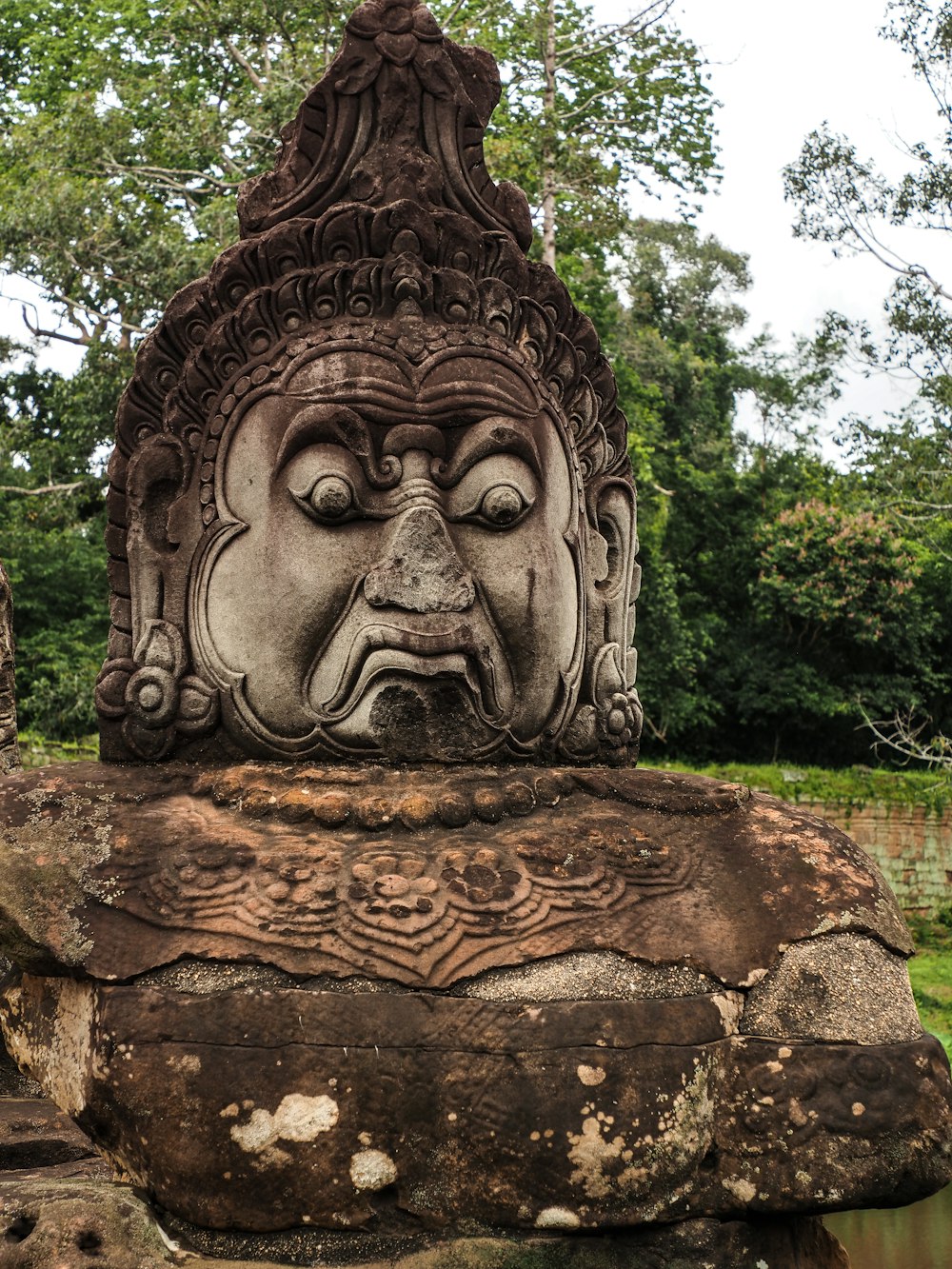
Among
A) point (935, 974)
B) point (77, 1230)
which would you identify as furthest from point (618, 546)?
point (935, 974)

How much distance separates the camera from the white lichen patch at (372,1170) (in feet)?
8.00

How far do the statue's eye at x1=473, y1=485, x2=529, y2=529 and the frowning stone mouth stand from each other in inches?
12.0

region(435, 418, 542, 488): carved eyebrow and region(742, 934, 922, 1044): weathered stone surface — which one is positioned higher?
region(435, 418, 542, 488): carved eyebrow

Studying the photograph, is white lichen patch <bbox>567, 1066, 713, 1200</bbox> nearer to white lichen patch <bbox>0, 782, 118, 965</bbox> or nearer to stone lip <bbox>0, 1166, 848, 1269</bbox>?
stone lip <bbox>0, 1166, 848, 1269</bbox>

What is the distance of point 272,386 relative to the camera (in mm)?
3307

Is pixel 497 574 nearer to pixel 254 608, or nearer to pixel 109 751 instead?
pixel 254 608

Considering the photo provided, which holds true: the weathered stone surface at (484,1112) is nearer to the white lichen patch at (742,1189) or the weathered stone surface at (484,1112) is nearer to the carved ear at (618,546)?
the white lichen patch at (742,1189)

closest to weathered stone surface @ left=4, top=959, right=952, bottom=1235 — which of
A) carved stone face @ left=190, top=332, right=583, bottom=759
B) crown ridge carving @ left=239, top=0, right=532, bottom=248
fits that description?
carved stone face @ left=190, top=332, right=583, bottom=759

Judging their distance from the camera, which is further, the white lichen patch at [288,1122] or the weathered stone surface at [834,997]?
the weathered stone surface at [834,997]

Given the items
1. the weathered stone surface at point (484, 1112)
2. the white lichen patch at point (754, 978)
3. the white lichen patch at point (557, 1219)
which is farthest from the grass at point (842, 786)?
the white lichen patch at point (557, 1219)

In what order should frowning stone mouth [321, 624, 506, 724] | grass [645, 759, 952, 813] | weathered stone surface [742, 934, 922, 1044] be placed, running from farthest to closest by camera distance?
grass [645, 759, 952, 813]
frowning stone mouth [321, 624, 506, 724]
weathered stone surface [742, 934, 922, 1044]

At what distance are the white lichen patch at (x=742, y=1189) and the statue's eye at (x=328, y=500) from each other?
1724 millimetres

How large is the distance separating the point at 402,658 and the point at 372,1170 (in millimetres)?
1153

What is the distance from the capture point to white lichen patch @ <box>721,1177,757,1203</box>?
2.54m
